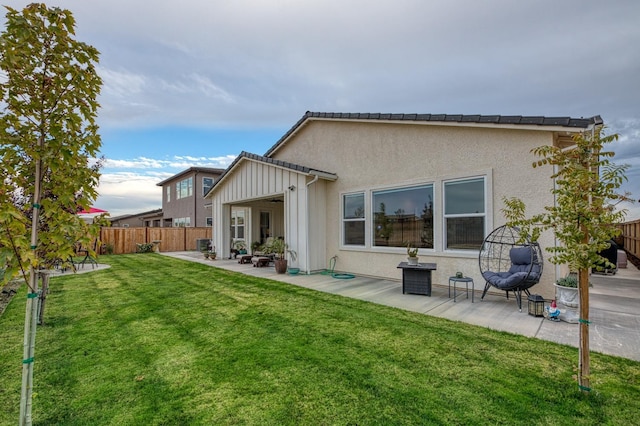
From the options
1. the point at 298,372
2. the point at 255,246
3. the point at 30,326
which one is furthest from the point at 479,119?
the point at 255,246

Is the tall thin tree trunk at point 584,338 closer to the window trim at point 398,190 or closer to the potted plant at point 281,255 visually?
the window trim at point 398,190

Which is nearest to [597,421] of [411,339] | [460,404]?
[460,404]

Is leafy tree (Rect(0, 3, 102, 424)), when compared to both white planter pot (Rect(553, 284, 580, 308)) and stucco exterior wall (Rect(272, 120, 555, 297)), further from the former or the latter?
stucco exterior wall (Rect(272, 120, 555, 297))

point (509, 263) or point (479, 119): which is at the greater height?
point (479, 119)

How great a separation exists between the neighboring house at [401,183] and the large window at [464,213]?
0.08ft

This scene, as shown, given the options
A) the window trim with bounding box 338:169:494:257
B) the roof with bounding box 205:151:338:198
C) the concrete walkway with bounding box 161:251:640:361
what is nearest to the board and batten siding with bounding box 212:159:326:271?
the roof with bounding box 205:151:338:198

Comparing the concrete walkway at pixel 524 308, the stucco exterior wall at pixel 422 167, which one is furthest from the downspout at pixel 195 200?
the concrete walkway at pixel 524 308

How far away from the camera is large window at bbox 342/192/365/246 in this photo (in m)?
9.41

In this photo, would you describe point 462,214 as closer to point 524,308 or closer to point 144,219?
point 524,308

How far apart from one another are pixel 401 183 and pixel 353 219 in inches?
82.4

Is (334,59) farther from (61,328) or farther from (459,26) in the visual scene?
(61,328)

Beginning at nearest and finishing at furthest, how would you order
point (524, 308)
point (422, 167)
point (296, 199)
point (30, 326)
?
point (30, 326), point (524, 308), point (422, 167), point (296, 199)

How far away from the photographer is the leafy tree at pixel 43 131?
6.78ft

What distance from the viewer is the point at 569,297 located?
16.0 feet
